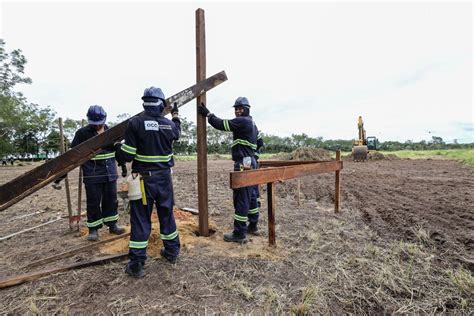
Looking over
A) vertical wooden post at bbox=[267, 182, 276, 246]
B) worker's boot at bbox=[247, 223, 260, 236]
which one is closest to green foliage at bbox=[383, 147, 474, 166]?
worker's boot at bbox=[247, 223, 260, 236]

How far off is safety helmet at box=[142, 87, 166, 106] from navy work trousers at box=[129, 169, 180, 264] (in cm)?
82

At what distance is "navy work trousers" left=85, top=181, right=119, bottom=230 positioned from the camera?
4.29 m

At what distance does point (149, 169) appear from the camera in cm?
321

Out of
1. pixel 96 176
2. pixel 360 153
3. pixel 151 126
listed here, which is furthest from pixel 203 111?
pixel 360 153

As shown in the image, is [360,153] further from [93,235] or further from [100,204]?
[93,235]

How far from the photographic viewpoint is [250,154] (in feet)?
14.7

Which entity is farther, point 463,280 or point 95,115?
point 95,115

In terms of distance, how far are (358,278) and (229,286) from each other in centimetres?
153

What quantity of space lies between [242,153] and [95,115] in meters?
2.37

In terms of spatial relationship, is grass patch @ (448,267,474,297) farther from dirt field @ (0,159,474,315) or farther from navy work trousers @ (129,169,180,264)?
navy work trousers @ (129,169,180,264)

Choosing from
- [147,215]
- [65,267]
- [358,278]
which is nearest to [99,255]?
[65,267]

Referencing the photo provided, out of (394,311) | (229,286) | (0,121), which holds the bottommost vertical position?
(394,311)

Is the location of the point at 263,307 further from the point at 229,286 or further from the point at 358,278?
the point at 358,278

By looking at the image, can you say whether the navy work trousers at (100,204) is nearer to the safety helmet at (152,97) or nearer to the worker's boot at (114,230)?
the worker's boot at (114,230)
